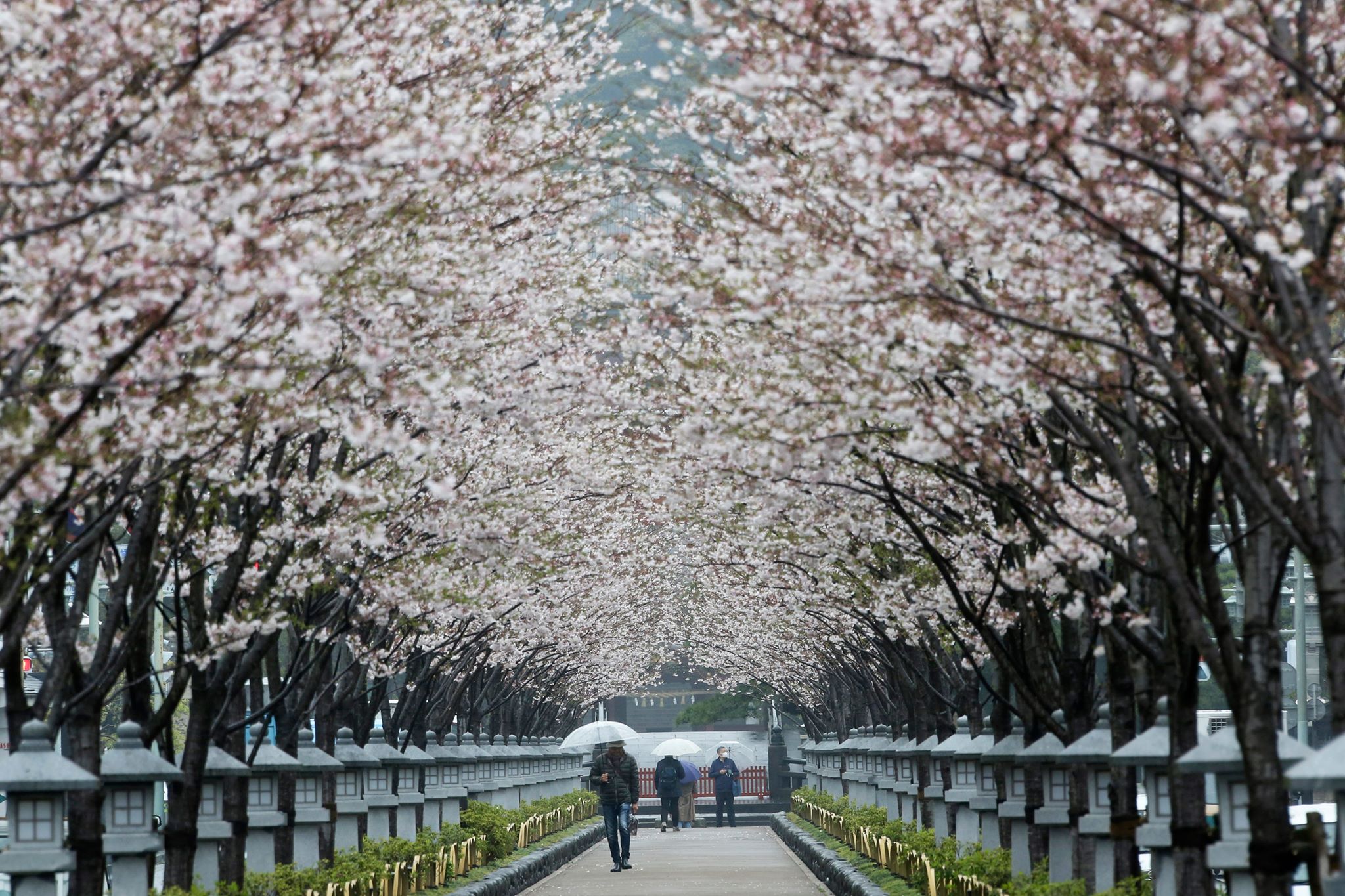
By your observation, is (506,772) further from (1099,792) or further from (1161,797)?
(1161,797)

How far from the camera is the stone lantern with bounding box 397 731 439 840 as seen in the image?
83.9 feet

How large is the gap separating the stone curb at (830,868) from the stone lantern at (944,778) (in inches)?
48.5

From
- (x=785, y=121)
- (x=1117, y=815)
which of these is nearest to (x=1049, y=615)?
(x=1117, y=815)

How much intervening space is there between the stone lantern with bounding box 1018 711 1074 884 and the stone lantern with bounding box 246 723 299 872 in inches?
259

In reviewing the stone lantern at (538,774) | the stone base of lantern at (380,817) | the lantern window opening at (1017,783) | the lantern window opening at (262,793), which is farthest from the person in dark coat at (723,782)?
the lantern window opening at (262,793)

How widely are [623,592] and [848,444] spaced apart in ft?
81.1

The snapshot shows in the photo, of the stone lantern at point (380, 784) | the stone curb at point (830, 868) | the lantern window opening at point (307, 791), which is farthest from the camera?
the stone lantern at point (380, 784)

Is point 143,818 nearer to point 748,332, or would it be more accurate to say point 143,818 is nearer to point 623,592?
point 748,332

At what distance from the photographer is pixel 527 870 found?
1056 inches

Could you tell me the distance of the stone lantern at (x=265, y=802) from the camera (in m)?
16.4

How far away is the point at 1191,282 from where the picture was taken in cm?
930

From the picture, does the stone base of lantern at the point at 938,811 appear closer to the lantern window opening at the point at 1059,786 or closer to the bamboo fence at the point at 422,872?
the bamboo fence at the point at 422,872

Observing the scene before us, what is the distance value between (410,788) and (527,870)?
2.11 meters

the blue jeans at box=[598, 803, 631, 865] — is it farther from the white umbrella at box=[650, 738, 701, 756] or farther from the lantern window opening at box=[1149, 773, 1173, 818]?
the white umbrella at box=[650, 738, 701, 756]
